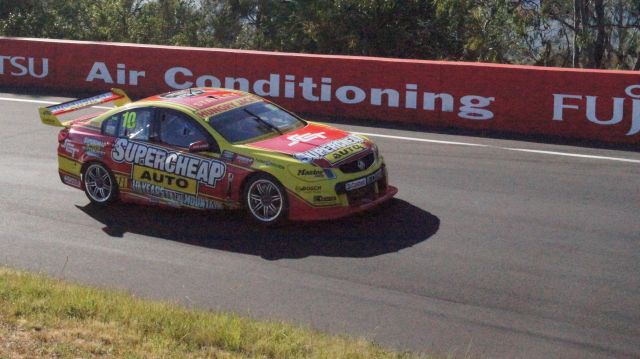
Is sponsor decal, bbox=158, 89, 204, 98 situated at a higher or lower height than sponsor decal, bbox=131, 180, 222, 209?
higher

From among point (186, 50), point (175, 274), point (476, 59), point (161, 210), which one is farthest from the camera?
point (476, 59)

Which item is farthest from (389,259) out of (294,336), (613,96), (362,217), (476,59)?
(476,59)

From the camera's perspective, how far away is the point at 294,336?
8047mm

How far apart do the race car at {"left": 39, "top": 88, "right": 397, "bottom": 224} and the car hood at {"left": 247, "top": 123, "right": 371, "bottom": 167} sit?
11 millimetres

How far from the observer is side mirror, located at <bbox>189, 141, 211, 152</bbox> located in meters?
11.9

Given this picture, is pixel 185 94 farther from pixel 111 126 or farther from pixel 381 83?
pixel 381 83

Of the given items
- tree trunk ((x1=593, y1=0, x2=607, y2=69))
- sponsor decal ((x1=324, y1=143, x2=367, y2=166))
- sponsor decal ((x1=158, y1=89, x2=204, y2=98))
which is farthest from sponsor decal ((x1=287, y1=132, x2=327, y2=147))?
tree trunk ((x1=593, y1=0, x2=607, y2=69))

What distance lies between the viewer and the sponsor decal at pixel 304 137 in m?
12.0

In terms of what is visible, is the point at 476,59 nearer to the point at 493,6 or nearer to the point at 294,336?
the point at 493,6

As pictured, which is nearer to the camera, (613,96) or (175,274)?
(175,274)

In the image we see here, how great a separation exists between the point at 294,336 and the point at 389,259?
2785 millimetres

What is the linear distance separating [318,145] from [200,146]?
1.33 metres

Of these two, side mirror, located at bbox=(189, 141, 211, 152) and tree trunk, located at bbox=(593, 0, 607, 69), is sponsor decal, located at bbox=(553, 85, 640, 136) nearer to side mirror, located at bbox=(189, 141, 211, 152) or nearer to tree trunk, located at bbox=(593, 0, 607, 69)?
side mirror, located at bbox=(189, 141, 211, 152)

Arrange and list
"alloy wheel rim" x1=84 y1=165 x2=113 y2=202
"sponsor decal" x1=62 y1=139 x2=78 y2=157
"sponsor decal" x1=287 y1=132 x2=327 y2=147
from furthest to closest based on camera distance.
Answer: "sponsor decal" x1=62 y1=139 x2=78 y2=157
"alloy wheel rim" x1=84 y1=165 x2=113 y2=202
"sponsor decal" x1=287 y1=132 x2=327 y2=147
